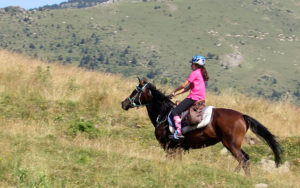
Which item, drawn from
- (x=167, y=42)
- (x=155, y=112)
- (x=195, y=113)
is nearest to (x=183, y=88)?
(x=195, y=113)

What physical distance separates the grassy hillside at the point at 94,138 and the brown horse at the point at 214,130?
52 cm

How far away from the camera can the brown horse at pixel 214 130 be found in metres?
10.8

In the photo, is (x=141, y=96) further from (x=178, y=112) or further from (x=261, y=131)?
(x=261, y=131)

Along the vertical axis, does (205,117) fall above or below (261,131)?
above

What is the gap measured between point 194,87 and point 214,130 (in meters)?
1.15

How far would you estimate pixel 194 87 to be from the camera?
11016 millimetres

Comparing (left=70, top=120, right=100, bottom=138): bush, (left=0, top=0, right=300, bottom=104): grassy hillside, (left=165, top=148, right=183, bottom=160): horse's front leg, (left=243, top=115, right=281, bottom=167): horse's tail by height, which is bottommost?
(left=0, top=0, right=300, bottom=104): grassy hillside

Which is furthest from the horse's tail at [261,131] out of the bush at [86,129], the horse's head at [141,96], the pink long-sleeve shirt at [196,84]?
the bush at [86,129]

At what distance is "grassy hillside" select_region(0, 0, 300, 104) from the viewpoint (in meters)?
128

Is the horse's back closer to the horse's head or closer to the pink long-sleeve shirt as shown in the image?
the pink long-sleeve shirt

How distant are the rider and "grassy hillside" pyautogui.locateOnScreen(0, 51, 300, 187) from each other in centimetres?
103

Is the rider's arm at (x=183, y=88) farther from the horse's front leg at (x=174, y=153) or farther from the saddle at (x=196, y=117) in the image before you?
the horse's front leg at (x=174, y=153)

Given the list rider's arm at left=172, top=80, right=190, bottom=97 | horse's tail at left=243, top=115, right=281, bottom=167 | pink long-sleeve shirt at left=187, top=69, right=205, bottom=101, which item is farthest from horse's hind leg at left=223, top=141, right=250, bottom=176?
rider's arm at left=172, top=80, right=190, bottom=97

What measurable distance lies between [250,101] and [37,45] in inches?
4946
